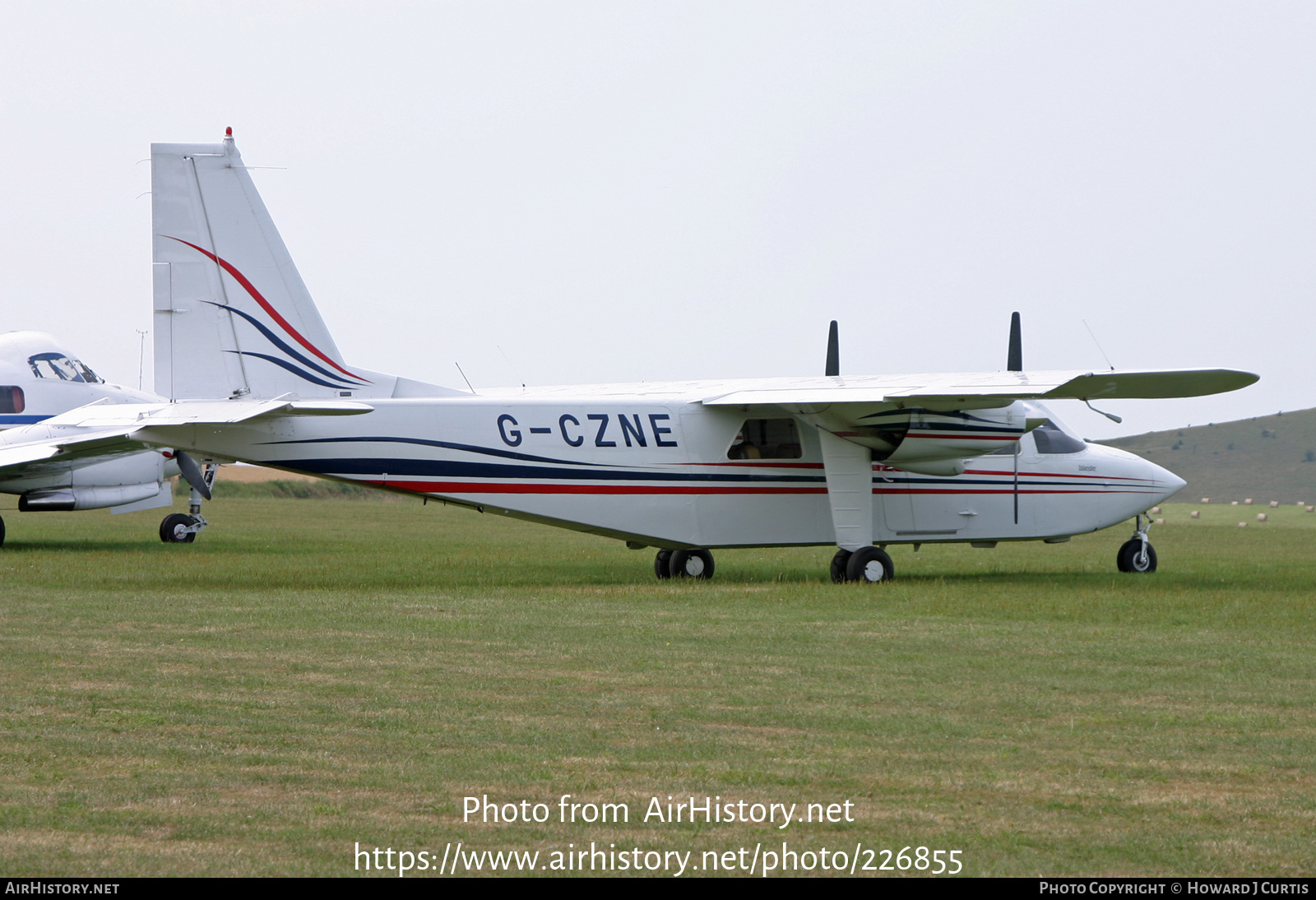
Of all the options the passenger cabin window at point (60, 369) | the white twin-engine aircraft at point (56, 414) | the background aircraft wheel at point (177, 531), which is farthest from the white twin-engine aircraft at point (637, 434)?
the background aircraft wheel at point (177, 531)

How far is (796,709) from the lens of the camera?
331 inches

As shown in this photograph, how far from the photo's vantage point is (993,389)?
16406 millimetres

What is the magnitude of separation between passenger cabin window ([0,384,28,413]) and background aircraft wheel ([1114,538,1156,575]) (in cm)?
2033

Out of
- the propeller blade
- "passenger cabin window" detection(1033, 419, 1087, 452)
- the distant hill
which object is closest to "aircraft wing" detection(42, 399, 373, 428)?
the propeller blade

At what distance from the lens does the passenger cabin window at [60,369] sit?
2641 centimetres

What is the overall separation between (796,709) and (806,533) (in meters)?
10.4

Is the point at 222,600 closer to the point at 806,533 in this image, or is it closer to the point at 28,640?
the point at 28,640

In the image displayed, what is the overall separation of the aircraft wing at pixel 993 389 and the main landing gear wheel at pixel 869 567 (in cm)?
203

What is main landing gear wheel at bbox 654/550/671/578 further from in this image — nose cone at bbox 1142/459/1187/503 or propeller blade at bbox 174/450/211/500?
propeller blade at bbox 174/450/211/500

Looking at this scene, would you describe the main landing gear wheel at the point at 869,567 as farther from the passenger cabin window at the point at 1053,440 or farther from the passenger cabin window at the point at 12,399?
the passenger cabin window at the point at 12,399

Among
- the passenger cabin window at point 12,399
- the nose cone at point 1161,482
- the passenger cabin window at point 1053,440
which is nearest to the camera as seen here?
the passenger cabin window at point 1053,440

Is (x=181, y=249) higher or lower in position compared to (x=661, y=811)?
higher

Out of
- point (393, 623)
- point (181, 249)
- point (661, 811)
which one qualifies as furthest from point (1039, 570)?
point (661, 811)
